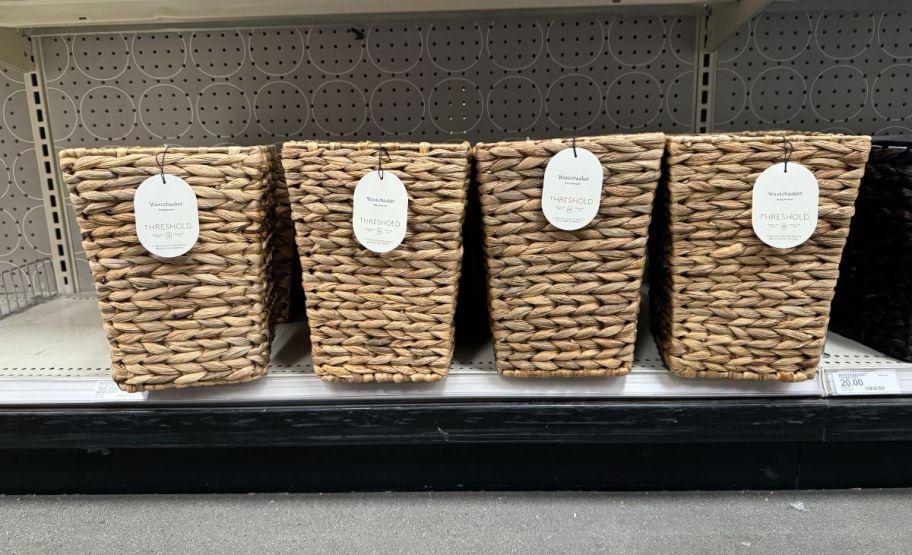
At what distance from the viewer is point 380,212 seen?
846 millimetres

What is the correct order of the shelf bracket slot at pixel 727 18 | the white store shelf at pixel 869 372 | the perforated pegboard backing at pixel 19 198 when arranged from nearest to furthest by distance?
the white store shelf at pixel 869 372
the shelf bracket slot at pixel 727 18
the perforated pegboard backing at pixel 19 198

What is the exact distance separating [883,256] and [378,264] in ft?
2.82

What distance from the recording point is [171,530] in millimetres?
996

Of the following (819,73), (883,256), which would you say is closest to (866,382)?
(883,256)

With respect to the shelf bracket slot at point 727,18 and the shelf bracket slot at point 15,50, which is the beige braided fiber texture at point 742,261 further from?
the shelf bracket slot at point 15,50

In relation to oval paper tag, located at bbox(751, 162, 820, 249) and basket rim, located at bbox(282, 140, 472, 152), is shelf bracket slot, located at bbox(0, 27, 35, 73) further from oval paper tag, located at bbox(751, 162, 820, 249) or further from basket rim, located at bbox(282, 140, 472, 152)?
oval paper tag, located at bbox(751, 162, 820, 249)

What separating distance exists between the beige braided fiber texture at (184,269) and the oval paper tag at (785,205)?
75cm

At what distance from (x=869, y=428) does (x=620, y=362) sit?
0.44 metres

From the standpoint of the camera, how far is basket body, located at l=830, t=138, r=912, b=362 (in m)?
0.92

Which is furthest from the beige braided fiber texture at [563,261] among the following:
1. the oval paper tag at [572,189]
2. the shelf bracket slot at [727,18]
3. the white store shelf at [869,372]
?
the shelf bracket slot at [727,18]

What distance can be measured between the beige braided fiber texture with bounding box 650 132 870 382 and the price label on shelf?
891 millimetres

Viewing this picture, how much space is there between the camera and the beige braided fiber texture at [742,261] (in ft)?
2.73

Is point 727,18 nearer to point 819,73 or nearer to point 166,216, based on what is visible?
point 819,73

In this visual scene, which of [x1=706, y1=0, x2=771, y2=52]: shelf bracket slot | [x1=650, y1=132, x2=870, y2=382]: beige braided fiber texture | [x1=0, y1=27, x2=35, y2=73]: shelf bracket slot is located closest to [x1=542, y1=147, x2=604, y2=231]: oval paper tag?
[x1=650, y1=132, x2=870, y2=382]: beige braided fiber texture
